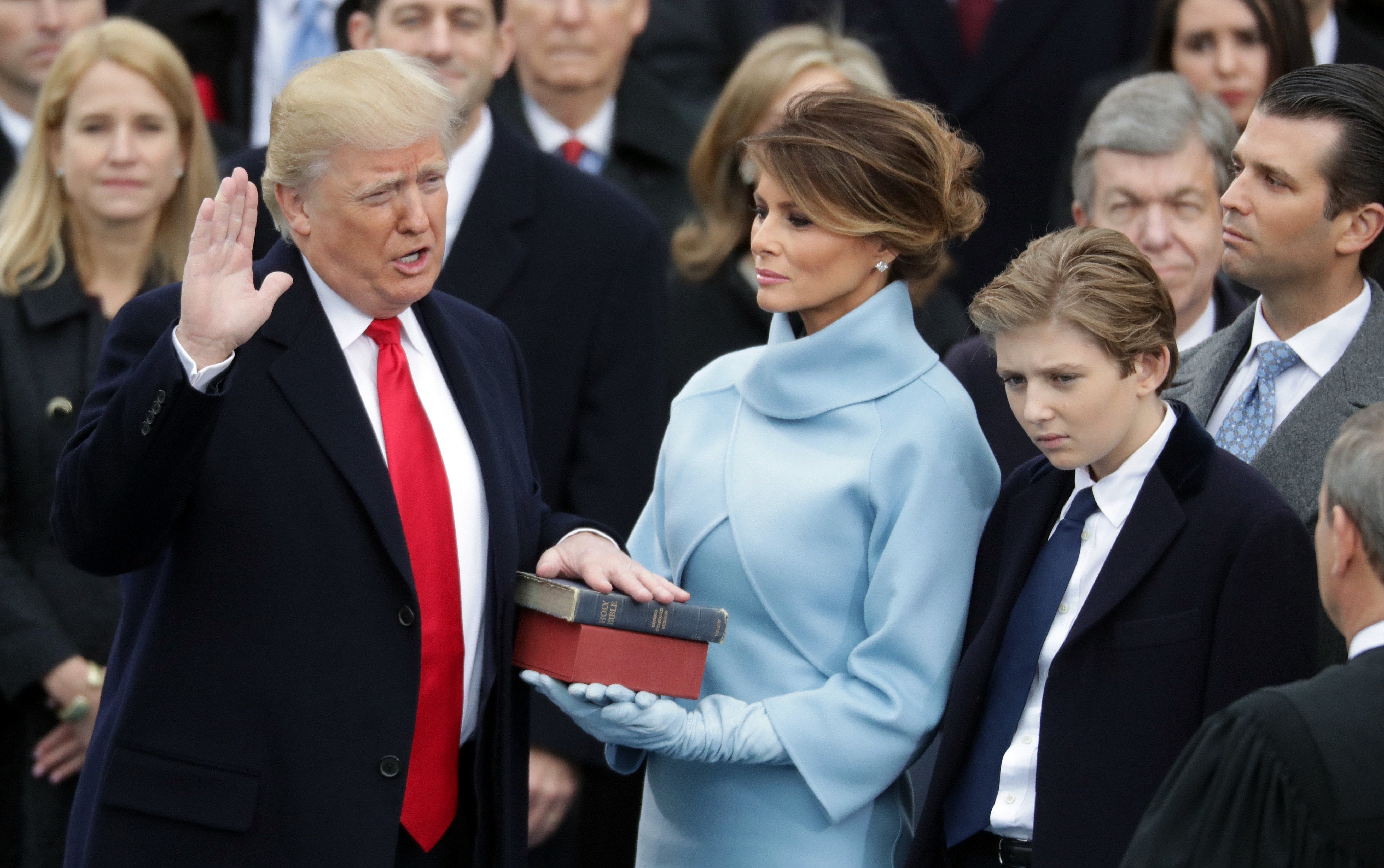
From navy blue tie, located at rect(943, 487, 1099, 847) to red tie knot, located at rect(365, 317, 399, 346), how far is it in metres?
1.35

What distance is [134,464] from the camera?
112 inches

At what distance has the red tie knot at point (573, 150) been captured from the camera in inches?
226

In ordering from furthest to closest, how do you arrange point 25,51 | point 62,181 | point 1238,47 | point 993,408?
point 25,51 → point 1238,47 → point 62,181 → point 993,408

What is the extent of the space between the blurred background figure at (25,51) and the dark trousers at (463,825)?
3.31 m

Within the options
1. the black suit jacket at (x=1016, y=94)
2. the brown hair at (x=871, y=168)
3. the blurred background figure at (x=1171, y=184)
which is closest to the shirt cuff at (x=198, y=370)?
the brown hair at (x=871, y=168)

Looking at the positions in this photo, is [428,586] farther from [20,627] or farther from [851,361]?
[20,627]

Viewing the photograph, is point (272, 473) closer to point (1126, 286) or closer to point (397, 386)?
point (397, 386)

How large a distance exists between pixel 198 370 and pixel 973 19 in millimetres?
4331

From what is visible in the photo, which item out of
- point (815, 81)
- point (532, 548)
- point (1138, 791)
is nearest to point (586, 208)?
point (815, 81)

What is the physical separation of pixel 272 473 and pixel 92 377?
180 centimetres

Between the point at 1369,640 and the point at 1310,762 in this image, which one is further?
the point at 1369,640

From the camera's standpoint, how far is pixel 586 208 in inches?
181

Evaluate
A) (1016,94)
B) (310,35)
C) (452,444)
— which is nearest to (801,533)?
(452,444)

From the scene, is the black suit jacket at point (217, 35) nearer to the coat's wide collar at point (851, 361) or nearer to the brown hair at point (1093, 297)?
the coat's wide collar at point (851, 361)
